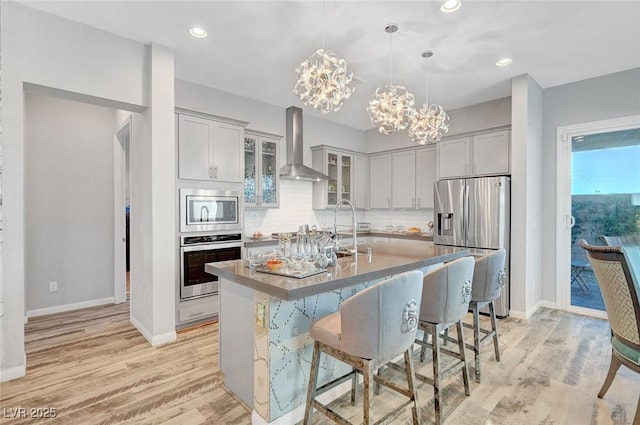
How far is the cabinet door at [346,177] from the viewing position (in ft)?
18.9

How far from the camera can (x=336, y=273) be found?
186 cm

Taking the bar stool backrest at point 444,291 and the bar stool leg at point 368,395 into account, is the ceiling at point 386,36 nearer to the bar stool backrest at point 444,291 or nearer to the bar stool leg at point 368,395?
the bar stool backrest at point 444,291

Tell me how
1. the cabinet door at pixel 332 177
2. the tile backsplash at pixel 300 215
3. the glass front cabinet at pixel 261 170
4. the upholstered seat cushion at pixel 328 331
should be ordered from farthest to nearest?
the cabinet door at pixel 332 177 < the tile backsplash at pixel 300 215 < the glass front cabinet at pixel 261 170 < the upholstered seat cushion at pixel 328 331

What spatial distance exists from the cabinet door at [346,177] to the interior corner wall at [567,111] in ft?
9.72

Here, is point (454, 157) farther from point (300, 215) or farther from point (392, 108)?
point (300, 215)

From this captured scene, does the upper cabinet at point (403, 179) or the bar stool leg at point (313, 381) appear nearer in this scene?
the bar stool leg at point (313, 381)

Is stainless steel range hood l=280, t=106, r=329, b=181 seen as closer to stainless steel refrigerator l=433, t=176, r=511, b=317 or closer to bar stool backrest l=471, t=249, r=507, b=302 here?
stainless steel refrigerator l=433, t=176, r=511, b=317

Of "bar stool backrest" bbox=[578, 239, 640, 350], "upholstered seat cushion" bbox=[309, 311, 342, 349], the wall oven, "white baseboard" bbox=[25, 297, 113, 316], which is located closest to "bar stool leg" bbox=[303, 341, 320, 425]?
"upholstered seat cushion" bbox=[309, 311, 342, 349]

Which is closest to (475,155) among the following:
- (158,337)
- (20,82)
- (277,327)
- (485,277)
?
(485,277)

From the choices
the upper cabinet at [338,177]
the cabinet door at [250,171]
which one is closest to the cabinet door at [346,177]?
the upper cabinet at [338,177]

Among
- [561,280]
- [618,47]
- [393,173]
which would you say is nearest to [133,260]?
[393,173]

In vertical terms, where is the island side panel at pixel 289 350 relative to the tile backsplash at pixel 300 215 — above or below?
below

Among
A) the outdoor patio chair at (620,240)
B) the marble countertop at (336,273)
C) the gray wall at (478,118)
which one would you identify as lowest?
the marble countertop at (336,273)

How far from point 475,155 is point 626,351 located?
3085mm
